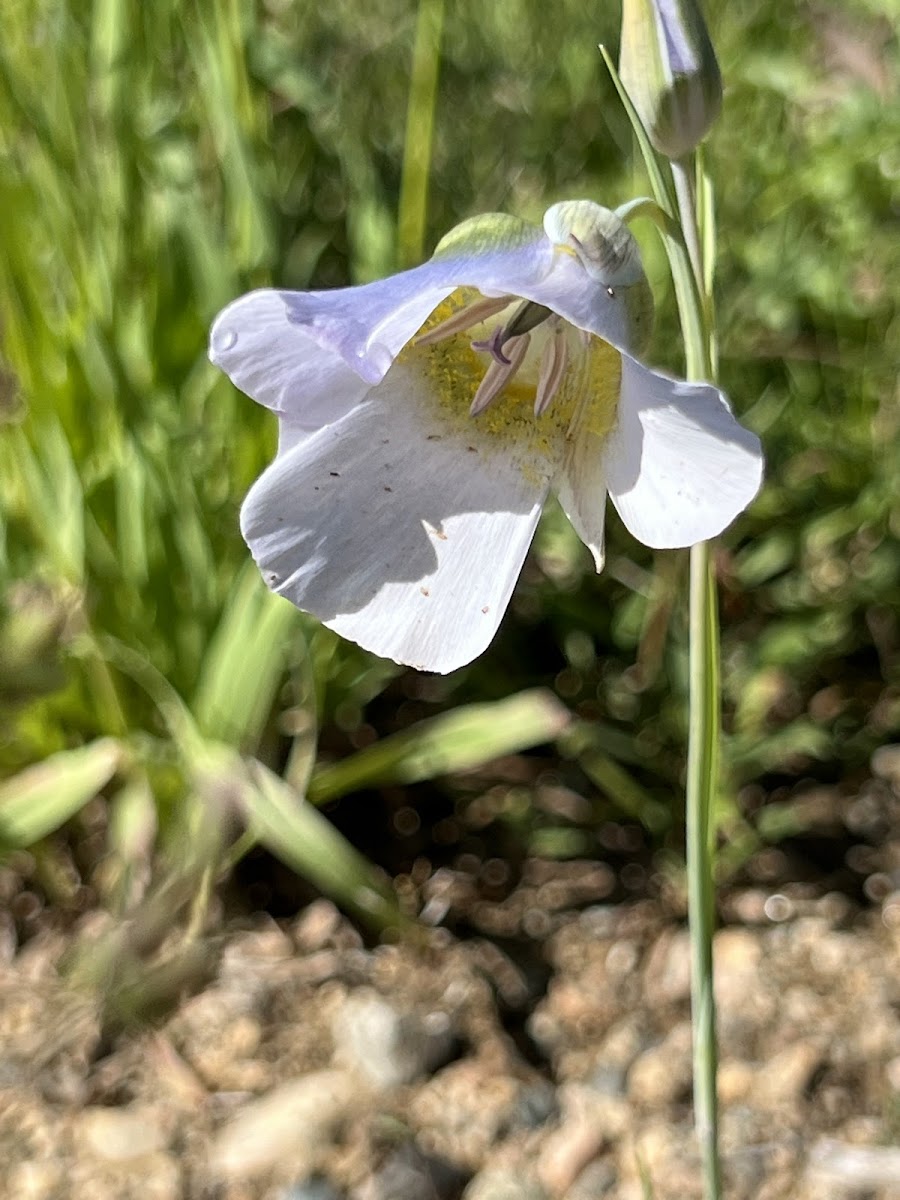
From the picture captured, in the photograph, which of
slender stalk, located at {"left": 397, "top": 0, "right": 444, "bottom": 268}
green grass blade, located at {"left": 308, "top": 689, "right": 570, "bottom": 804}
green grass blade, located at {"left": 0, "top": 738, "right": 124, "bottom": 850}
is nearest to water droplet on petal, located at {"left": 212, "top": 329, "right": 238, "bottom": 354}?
green grass blade, located at {"left": 308, "top": 689, "right": 570, "bottom": 804}

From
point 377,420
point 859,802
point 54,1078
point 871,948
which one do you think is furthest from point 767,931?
point 377,420

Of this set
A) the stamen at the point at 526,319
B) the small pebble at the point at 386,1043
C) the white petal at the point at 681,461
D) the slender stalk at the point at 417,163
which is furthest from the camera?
the slender stalk at the point at 417,163

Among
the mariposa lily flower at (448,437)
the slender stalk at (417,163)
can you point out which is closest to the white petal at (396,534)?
the mariposa lily flower at (448,437)

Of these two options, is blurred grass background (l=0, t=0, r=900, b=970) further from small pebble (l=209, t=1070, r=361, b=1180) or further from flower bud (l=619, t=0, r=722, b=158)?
flower bud (l=619, t=0, r=722, b=158)

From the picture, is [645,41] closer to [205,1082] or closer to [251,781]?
[251,781]

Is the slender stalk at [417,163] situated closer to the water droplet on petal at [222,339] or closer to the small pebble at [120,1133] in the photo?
the water droplet on petal at [222,339]
